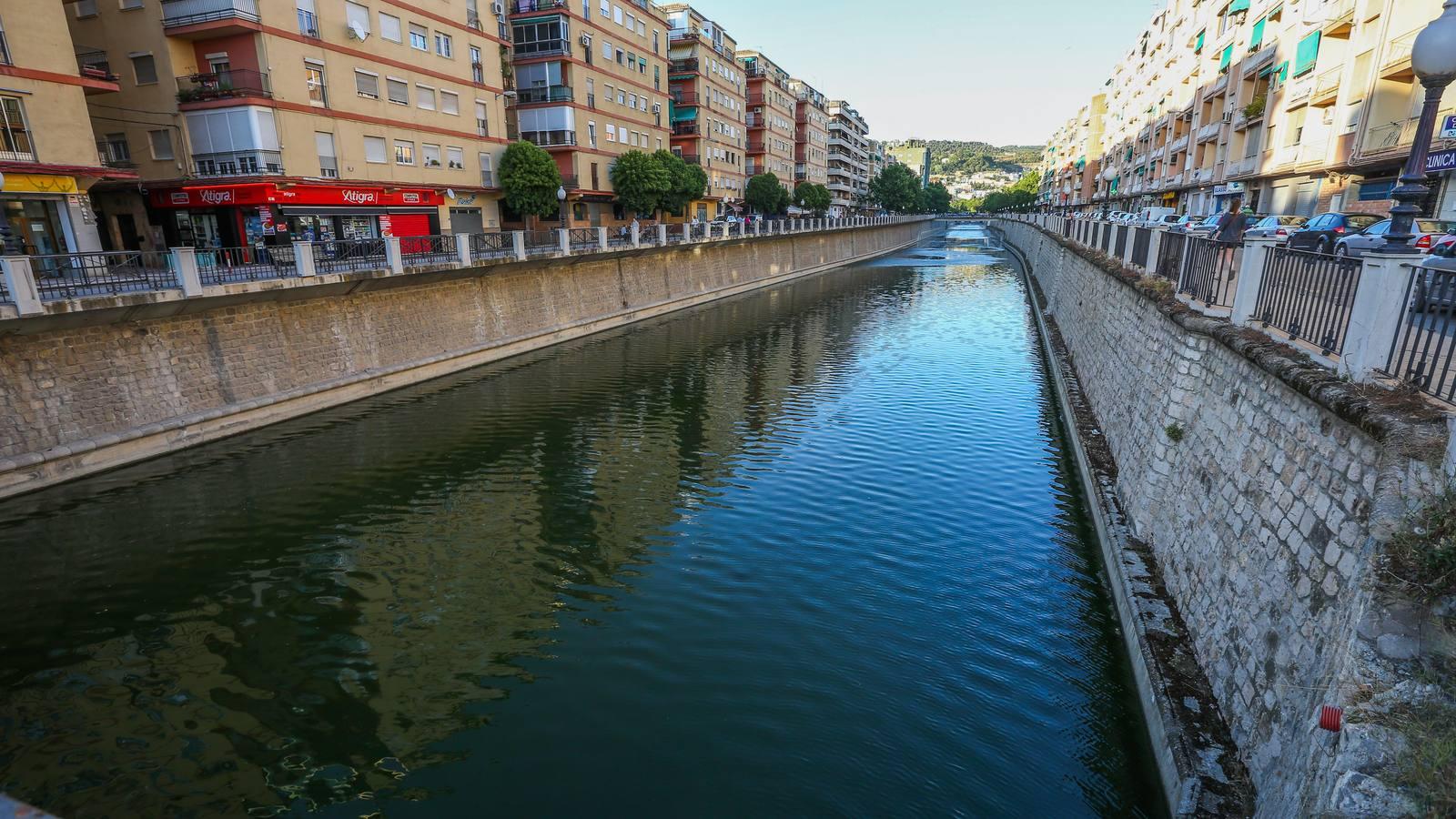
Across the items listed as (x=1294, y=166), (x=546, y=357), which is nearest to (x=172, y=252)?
(x=546, y=357)

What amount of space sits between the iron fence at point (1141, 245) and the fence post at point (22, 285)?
22.1 m

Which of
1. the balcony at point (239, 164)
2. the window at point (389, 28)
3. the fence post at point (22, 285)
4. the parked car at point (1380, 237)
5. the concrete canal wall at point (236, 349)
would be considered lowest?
the concrete canal wall at point (236, 349)

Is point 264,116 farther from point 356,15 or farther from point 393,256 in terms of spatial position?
point 393,256

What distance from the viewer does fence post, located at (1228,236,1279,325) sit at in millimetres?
8445

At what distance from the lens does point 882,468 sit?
1438cm

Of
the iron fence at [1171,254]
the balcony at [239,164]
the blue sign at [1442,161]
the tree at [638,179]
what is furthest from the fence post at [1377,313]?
the tree at [638,179]

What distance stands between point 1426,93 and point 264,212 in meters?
31.7

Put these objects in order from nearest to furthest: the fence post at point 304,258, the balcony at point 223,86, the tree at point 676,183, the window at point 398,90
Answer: the fence post at point 304,258 < the balcony at point 223,86 < the window at point 398,90 < the tree at point 676,183

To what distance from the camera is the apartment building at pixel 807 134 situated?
292ft

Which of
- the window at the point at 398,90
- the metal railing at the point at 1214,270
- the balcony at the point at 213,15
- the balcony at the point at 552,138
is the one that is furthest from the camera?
the balcony at the point at 552,138

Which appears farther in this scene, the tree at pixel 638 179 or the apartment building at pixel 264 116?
the tree at pixel 638 179

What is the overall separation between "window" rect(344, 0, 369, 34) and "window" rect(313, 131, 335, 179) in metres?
4.65

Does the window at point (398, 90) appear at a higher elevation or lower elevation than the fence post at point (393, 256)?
higher

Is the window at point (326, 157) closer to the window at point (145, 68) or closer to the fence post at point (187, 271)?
the window at point (145, 68)
